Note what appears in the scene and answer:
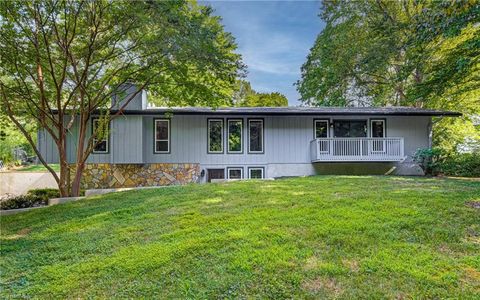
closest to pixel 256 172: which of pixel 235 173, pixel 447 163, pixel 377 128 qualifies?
pixel 235 173

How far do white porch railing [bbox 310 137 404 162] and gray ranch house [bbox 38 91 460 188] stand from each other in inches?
1.5

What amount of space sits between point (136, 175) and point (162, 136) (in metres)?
2.04

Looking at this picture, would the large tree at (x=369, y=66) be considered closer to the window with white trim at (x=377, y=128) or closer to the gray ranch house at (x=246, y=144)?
the window with white trim at (x=377, y=128)

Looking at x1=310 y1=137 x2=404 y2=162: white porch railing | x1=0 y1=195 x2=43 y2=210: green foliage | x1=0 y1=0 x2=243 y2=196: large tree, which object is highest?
x1=0 y1=0 x2=243 y2=196: large tree

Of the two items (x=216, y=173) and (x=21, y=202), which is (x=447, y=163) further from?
(x=21, y=202)

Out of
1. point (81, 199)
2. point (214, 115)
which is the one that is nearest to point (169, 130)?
point (214, 115)

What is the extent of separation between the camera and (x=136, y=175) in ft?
40.2

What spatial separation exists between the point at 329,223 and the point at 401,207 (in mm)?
1622

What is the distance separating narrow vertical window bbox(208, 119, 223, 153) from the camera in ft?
42.1

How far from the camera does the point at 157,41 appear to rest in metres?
7.36

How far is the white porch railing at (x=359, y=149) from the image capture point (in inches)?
485

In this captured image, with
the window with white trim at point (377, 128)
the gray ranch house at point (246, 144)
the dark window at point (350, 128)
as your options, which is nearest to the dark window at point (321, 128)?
the gray ranch house at point (246, 144)

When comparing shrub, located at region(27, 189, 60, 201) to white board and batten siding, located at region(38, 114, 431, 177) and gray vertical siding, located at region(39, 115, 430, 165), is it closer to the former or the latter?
gray vertical siding, located at region(39, 115, 430, 165)

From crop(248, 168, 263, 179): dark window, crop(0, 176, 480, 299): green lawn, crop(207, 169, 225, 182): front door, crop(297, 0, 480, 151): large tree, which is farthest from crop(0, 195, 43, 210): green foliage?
crop(297, 0, 480, 151): large tree
